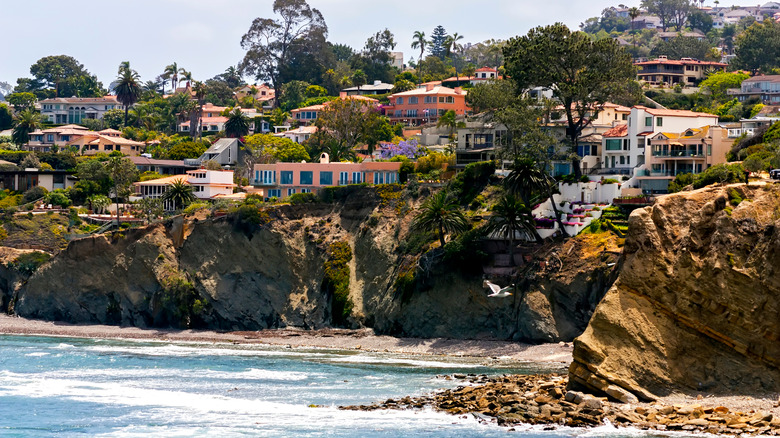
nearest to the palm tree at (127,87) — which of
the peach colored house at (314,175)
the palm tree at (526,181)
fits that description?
the peach colored house at (314,175)

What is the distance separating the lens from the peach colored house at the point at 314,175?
365 ft

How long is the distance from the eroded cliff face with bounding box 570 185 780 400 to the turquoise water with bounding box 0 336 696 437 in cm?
644

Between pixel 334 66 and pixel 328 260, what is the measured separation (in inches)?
3952

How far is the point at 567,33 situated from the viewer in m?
98.8

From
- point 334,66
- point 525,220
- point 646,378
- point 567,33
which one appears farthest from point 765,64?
point 646,378

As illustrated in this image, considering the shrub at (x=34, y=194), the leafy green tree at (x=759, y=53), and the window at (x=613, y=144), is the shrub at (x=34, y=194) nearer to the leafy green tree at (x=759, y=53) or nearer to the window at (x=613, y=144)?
the window at (x=613, y=144)

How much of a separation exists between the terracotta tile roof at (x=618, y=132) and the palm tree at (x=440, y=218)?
17766 mm

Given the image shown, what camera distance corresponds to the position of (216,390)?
225 feet

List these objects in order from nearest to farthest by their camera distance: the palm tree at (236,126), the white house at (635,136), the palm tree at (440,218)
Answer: the palm tree at (440,218), the white house at (635,136), the palm tree at (236,126)

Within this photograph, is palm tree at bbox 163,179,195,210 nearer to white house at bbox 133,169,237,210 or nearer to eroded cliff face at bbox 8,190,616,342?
eroded cliff face at bbox 8,190,616,342

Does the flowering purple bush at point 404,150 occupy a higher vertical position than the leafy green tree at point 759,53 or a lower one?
lower

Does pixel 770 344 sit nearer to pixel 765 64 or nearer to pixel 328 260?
pixel 328 260

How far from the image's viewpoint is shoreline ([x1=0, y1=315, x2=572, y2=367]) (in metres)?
81.2

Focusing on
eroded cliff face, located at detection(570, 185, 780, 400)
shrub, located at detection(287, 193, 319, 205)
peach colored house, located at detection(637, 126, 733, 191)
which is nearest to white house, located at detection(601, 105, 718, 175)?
peach colored house, located at detection(637, 126, 733, 191)
